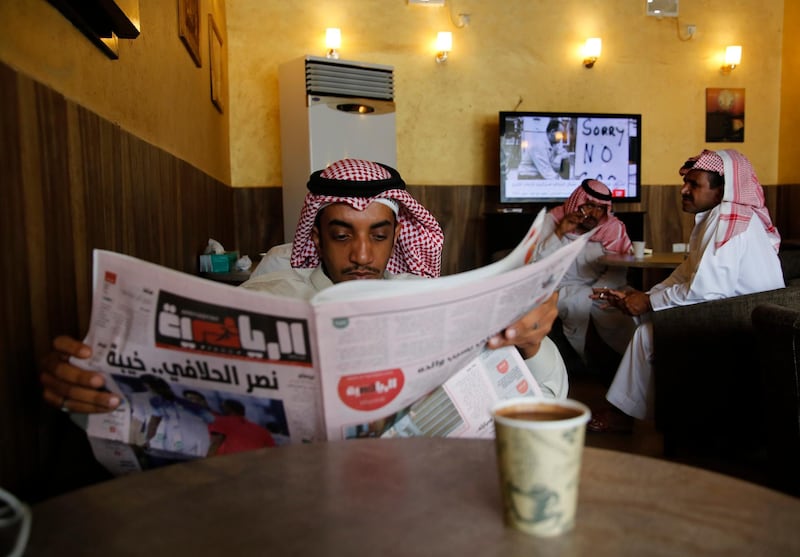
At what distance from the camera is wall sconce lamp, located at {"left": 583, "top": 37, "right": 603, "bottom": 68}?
585 centimetres

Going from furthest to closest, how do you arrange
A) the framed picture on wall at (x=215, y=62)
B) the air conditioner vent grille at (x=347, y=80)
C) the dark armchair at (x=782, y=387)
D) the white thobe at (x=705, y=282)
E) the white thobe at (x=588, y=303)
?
the air conditioner vent grille at (x=347, y=80)
the framed picture on wall at (x=215, y=62)
the white thobe at (x=588, y=303)
the white thobe at (x=705, y=282)
the dark armchair at (x=782, y=387)

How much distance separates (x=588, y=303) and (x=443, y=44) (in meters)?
2.77

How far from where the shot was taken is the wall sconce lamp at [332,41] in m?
5.41

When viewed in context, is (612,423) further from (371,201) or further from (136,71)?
(136,71)

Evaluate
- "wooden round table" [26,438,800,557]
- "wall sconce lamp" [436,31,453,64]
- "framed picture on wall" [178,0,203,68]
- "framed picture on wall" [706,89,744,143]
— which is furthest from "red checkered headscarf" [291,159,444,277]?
"framed picture on wall" [706,89,744,143]

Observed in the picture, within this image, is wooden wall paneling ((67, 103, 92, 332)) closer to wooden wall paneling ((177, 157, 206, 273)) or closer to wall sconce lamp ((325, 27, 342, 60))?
wooden wall paneling ((177, 157, 206, 273))

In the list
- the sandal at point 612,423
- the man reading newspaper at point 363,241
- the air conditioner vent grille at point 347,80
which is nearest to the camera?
the man reading newspaper at point 363,241

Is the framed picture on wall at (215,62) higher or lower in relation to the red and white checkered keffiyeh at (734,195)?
higher

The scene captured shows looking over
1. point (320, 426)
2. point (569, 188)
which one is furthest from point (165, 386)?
point (569, 188)

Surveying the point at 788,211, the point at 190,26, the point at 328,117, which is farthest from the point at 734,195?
the point at 788,211

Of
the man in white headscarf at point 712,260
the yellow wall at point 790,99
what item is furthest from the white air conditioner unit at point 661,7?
the man in white headscarf at point 712,260

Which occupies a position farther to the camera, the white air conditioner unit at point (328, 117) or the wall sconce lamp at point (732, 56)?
the wall sconce lamp at point (732, 56)

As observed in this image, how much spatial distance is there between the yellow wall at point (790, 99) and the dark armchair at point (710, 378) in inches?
173

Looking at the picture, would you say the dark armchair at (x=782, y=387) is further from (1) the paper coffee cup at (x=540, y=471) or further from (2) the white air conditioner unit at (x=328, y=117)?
(2) the white air conditioner unit at (x=328, y=117)
